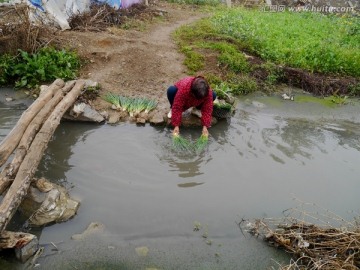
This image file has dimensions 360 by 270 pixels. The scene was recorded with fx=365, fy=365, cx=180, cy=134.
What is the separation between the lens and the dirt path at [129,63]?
7.23 m

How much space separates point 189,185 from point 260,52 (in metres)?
5.64

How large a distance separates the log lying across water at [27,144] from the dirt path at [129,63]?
1.14 metres

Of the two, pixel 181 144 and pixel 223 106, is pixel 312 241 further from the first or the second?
pixel 223 106

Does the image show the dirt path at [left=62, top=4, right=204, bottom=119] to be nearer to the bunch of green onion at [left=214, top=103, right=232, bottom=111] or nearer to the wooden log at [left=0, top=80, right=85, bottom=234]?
the bunch of green onion at [left=214, top=103, right=232, bottom=111]

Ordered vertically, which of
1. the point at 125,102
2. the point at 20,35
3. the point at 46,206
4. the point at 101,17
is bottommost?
the point at 46,206

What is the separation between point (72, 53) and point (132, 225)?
16.3ft

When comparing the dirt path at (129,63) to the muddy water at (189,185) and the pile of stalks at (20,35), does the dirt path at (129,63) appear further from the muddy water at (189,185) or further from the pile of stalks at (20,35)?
the muddy water at (189,185)

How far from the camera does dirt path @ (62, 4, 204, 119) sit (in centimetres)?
723

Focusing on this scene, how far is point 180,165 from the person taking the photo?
17.0 ft

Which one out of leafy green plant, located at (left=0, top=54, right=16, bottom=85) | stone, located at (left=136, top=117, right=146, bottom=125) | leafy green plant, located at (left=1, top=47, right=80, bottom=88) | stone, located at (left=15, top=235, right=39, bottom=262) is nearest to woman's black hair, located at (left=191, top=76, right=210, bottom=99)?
stone, located at (left=136, top=117, right=146, bottom=125)

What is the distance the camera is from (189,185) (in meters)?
4.82

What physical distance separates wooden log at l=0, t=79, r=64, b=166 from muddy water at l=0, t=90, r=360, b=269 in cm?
62

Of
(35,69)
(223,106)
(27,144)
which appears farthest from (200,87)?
(35,69)

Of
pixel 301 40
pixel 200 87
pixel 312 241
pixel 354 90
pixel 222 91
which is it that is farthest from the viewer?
pixel 301 40
